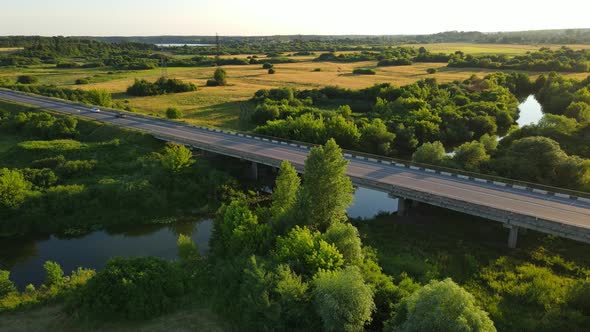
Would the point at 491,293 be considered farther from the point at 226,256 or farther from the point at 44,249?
the point at 44,249

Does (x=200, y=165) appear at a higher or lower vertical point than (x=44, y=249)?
higher

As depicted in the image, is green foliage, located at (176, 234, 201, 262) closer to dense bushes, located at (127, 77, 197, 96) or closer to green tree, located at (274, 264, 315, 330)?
green tree, located at (274, 264, 315, 330)

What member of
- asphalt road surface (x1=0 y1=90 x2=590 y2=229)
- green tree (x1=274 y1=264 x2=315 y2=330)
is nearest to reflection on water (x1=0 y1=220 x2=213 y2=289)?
green tree (x1=274 y1=264 x2=315 y2=330)

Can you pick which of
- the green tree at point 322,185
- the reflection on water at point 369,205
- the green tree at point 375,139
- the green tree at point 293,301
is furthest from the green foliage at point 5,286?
the green tree at point 375,139

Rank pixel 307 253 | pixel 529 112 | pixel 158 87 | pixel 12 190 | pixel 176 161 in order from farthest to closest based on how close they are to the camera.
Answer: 1. pixel 158 87
2. pixel 529 112
3. pixel 176 161
4. pixel 12 190
5. pixel 307 253

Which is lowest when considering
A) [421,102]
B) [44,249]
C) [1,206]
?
[44,249]

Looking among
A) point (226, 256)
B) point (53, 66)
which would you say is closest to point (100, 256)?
point (226, 256)

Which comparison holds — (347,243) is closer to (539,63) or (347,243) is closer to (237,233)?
(237,233)

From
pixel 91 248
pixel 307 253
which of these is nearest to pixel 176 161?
pixel 91 248

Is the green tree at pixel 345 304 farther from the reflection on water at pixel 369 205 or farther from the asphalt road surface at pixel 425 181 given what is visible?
the reflection on water at pixel 369 205
